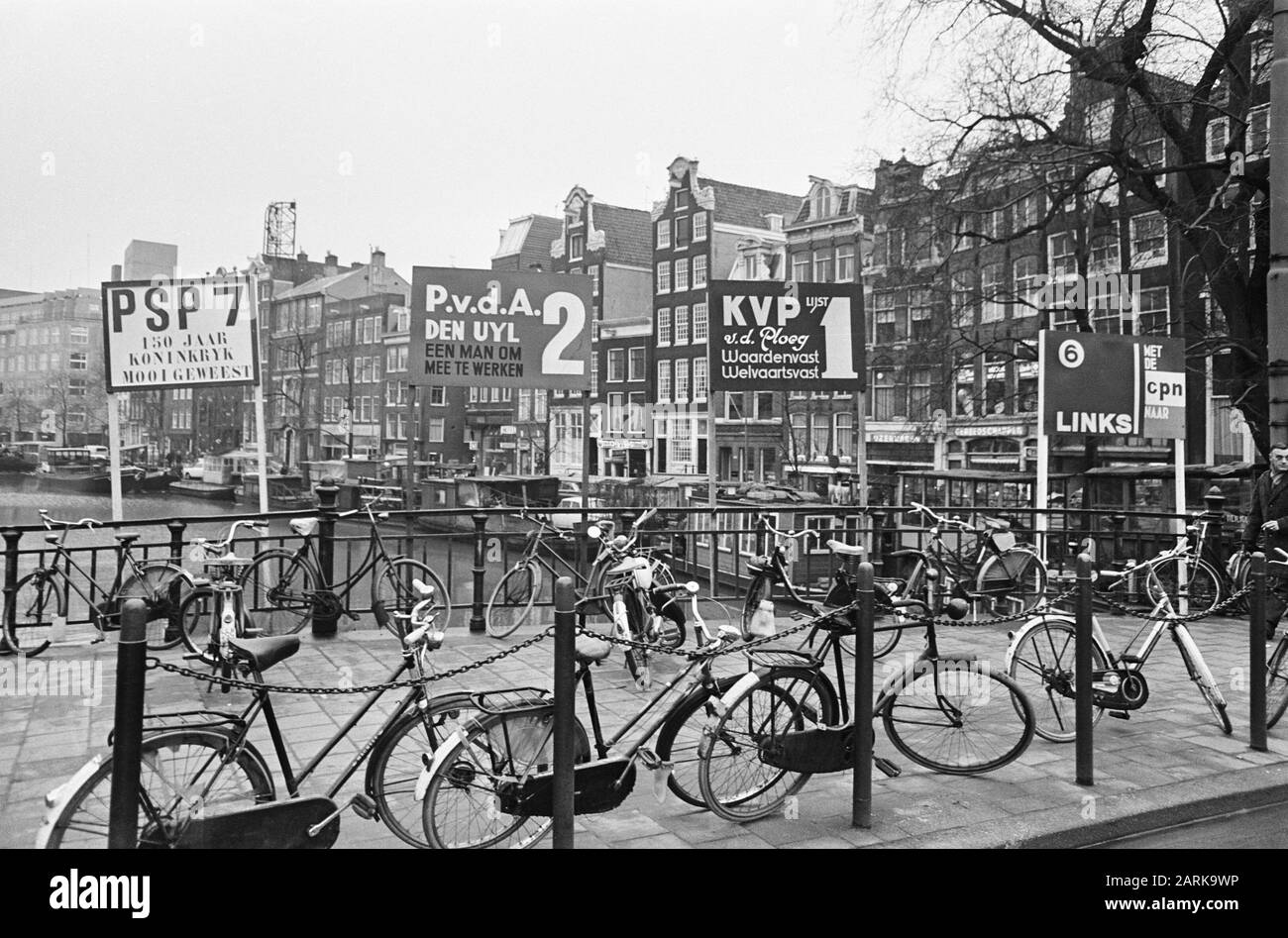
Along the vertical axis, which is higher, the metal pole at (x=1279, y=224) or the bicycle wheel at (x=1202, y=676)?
the metal pole at (x=1279, y=224)

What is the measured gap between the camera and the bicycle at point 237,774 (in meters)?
3.55

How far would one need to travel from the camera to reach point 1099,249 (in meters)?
33.8

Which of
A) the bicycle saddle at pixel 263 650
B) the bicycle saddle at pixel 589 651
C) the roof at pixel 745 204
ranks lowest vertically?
the bicycle saddle at pixel 589 651

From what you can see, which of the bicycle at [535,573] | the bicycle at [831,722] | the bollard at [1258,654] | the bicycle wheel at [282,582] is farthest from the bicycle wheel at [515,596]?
the bollard at [1258,654]

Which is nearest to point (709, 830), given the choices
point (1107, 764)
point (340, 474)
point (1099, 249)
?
point (1107, 764)

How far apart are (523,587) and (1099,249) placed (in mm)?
29733

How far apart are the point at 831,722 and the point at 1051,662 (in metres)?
2.19

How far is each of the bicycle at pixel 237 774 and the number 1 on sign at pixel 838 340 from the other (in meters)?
7.35

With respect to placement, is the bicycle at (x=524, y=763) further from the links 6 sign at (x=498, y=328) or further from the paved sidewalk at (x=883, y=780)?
the links 6 sign at (x=498, y=328)

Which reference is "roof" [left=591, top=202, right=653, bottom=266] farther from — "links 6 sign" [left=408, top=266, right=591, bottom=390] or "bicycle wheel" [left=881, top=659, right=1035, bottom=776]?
"bicycle wheel" [left=881, top=659, right=1035, bottom=776]

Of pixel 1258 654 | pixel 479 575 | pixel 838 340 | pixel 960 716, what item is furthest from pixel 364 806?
pixel 838 340

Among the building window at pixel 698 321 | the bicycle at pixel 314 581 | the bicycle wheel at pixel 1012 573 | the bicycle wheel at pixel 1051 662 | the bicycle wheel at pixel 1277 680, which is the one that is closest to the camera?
the bicycle wheel at pixel 1051 662

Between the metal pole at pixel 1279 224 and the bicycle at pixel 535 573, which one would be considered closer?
the metal pole at pixel 1279 224

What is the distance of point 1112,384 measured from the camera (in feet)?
39.2
